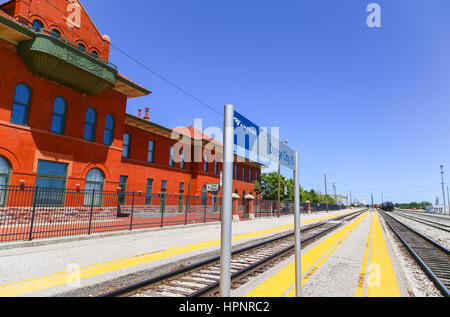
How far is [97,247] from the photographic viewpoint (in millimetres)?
10430

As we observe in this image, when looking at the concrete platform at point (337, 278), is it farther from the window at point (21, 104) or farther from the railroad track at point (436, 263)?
the window at point (21, 104)

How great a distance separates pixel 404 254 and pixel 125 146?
21.9 metres

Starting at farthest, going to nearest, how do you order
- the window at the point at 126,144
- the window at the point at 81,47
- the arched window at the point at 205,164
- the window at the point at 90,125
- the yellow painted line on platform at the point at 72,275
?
the arched window at the point at 205,164, the window at the point at 126,144, the window at the point at 90,125, the window at the point at 81,47, the yellow painted line on platform at the point at 72,275

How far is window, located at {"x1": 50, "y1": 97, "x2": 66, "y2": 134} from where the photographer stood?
16.5 meters

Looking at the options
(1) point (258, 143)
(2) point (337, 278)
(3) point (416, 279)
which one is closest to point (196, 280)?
(2) point (337, 278)

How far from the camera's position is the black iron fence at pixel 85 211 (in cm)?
1126

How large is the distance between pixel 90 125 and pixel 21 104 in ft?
14.2

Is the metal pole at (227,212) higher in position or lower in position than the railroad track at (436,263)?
higher

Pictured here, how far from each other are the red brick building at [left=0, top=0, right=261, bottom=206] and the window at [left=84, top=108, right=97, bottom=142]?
0.06 m

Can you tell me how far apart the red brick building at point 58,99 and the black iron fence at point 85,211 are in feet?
5.17

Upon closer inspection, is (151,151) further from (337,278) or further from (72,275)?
(337,278)

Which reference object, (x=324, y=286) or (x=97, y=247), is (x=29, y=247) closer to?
(x=97, y=247)

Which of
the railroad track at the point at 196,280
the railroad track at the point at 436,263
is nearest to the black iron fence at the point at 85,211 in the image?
the railroad track at the point at 196,280

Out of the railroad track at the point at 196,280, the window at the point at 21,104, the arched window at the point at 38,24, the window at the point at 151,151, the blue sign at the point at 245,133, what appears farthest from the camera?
the window at the point at 151,151
